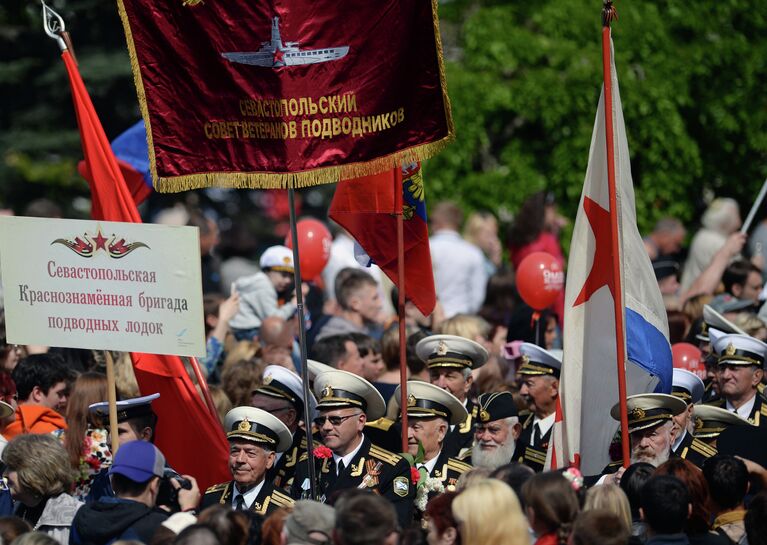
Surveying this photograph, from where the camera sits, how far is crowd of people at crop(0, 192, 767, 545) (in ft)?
20.2

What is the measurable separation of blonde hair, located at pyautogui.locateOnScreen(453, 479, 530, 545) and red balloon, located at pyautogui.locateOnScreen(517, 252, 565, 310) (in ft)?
17.7

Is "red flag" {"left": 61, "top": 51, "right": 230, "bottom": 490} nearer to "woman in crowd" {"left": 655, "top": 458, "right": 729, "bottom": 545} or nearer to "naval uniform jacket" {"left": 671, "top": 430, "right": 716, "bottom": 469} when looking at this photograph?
"naval uniform jacket" {"left": 671, "top": 430, "right": 716, "bottom": 469}

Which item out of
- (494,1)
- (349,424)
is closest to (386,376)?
(349,424)

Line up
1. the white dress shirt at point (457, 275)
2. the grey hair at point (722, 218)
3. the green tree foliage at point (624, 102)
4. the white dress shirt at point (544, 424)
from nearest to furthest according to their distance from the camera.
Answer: the white dress shirt at point (544, 424) < the white dress shirt at point (457, 275) < the grey hair at point (722, 218) < the green tree foliage at point (624, 102)

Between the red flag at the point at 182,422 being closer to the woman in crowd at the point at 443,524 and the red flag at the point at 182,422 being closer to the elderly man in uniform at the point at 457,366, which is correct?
the elderly man in uniform at the point at 457,366

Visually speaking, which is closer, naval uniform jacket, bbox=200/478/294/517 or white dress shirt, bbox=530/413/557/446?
naval uniform jacket, bbox=200/478/294/517

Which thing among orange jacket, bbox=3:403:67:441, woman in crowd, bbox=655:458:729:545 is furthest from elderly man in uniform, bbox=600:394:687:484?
orange jacket, bbox=3:403:67:441

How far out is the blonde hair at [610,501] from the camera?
6.18 m

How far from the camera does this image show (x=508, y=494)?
599 centimetres

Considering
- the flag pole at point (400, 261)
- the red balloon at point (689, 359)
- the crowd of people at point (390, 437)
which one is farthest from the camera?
the red balloon at point (689, 359)

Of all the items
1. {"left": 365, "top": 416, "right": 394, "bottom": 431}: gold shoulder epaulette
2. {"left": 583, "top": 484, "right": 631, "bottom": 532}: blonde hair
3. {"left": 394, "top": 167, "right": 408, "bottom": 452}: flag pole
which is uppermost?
{"left": 394, "top": 167, "right": 408, "bottom": 452}: flag pole

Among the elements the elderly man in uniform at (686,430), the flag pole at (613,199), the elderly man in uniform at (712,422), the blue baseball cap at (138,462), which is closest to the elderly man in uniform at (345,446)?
the blue baseball cap at (138,462)

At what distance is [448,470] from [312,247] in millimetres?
4243

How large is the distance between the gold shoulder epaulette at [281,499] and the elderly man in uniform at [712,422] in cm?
250
